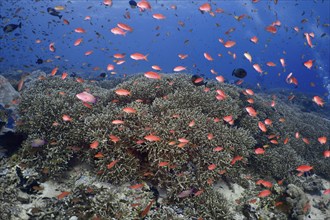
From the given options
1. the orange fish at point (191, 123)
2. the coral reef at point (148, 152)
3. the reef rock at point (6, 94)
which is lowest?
the reef rock at point (6, 94)

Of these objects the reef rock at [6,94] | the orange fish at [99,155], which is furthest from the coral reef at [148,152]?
the reef rock at [6,94]

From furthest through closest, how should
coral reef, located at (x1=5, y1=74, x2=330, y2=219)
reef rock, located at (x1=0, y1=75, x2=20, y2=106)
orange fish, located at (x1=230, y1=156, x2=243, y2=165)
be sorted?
reef rock, located at (x1=0, y1=75, x2=20, y2=106)
orange fish, located at (x1=230, y1=156, x2=243, y2=165)
coral reef, located at (x1=5, y1=74, x2=330, y2=219)

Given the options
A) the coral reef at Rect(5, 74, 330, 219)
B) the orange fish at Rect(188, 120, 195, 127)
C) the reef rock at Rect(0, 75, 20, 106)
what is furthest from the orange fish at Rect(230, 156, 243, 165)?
the reef rock at Rect(0, 75, 20, 106)

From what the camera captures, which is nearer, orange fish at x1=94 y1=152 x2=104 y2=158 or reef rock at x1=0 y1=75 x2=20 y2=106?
orange fish at x1=94 y1=152 x2=104 y2=158

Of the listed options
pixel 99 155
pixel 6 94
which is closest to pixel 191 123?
pixel 99 155

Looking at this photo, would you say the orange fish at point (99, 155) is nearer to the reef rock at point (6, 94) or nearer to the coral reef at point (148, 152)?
the coral reef at point (148, 152)

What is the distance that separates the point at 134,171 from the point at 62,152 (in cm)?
190

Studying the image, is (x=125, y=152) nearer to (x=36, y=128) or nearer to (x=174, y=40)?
(x=36, y=128)

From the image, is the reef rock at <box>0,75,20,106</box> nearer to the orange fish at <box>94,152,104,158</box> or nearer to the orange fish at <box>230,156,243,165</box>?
the orange fish at <box>94,152,104,158</box>

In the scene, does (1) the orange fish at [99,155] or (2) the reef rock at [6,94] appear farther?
(2) the reef rock at [6,94]

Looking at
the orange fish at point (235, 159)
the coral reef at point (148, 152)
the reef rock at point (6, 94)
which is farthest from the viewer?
the reef rock at point (6, 94)

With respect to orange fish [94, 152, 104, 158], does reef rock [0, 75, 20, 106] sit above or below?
below

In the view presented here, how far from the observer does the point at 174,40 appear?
19800cm

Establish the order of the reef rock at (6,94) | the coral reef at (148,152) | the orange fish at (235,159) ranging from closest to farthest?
the coral reef at (148,152)
the orange fish at (235,159)
the reef rock at (6,94)
